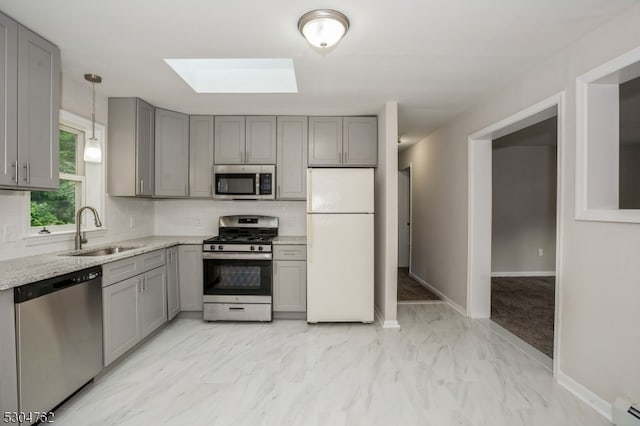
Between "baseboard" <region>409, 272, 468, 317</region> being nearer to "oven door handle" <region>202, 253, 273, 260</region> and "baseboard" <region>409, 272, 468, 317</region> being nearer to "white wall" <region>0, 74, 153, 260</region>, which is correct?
"oven door handle" <region>202, 253, 273, 260</region>

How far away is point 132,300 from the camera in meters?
2.61

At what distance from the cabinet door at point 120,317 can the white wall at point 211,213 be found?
1.42 meters


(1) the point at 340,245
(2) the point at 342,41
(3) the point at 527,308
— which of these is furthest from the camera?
(3) the point at 527,308

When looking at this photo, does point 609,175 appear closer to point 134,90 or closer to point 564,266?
point 564,266

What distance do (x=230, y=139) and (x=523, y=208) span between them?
519 centimetres

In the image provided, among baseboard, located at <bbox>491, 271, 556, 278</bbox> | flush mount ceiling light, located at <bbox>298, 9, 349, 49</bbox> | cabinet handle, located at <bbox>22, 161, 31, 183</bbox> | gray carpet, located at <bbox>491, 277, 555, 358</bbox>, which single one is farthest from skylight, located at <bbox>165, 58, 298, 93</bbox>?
baseboard, located at <bbox>491, 271, 556, 278</bbox>

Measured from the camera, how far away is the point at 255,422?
1856mm

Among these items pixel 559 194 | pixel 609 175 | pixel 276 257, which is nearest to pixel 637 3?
pixel 609 175

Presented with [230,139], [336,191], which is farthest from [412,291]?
[230,139]

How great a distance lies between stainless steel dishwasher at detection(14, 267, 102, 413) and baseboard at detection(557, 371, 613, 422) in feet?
10.7

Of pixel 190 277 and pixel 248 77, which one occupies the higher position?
pixel 248 77

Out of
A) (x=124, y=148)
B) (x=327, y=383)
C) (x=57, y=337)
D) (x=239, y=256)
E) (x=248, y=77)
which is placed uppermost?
(x=248, y=77)

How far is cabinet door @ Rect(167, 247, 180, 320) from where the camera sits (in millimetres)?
3273

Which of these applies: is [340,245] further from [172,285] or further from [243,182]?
[172,285]
